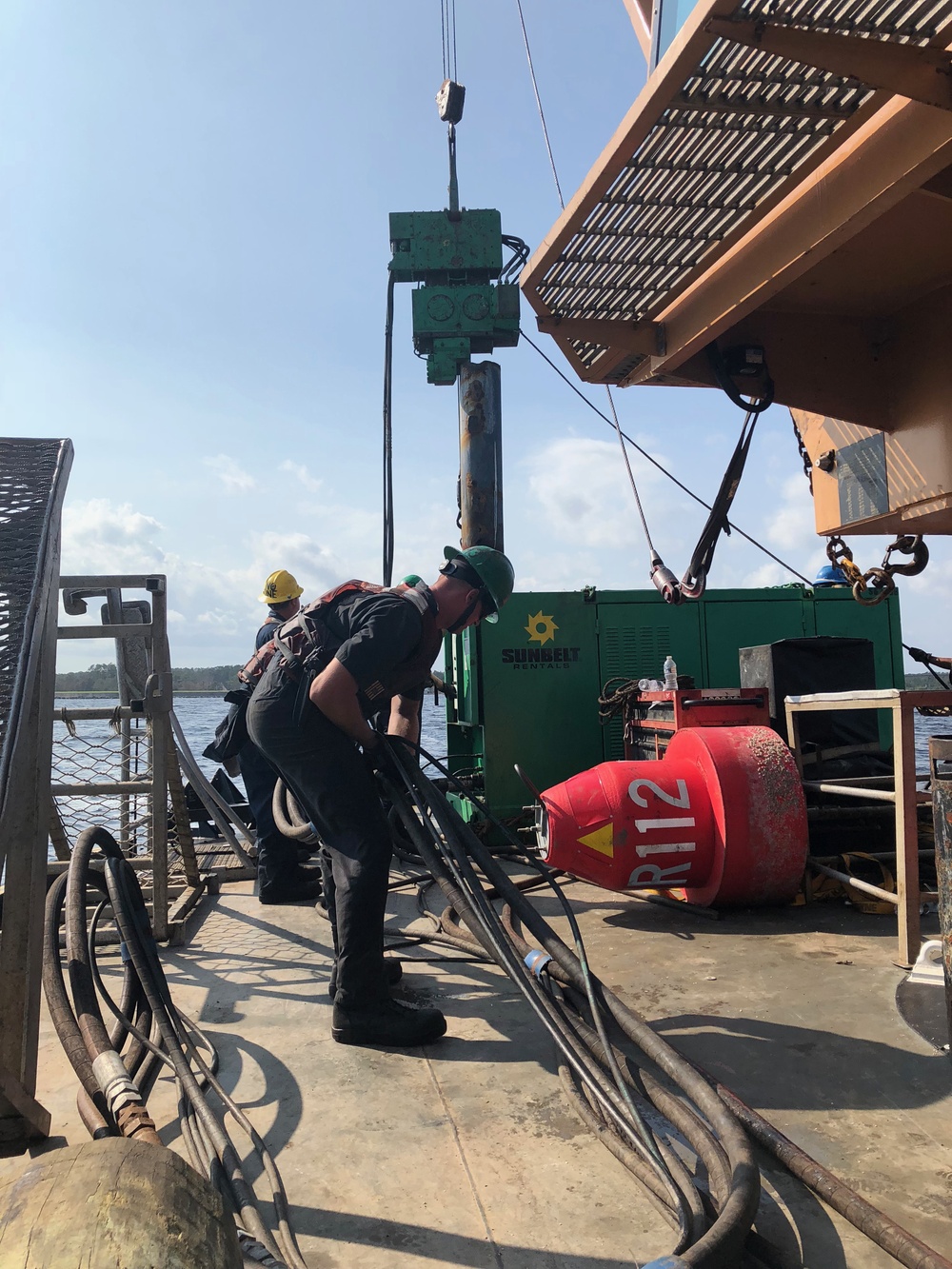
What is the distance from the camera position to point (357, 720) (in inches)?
130

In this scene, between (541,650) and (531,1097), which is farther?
(541,650)

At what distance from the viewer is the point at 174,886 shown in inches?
210

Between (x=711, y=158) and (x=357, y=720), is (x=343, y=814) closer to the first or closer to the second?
(x=357, y=720)

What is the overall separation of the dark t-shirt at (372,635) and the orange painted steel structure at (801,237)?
4.18ft

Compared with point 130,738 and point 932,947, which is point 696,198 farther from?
point 130,738

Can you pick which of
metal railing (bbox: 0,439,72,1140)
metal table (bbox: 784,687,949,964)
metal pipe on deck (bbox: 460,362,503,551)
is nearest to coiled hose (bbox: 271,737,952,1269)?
metal railing (bbox: 0,439,72,1140)

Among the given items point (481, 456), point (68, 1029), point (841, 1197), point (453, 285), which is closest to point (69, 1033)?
point (68, 1029)

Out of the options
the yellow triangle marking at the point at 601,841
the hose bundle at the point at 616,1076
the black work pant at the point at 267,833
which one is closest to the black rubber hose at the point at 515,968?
the hose bundle at the point at 616,1076

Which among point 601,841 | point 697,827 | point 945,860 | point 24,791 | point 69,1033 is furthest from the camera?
point 697,827

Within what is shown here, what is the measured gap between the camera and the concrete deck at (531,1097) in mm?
2064

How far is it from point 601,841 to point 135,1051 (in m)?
2.71

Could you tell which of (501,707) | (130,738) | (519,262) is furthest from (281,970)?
(519,262)

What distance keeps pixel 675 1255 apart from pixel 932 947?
8.62 feet

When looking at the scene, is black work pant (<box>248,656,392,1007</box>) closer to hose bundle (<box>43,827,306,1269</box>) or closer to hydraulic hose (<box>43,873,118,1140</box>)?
hose bundle (<box>43,827,306,1269</box>)
